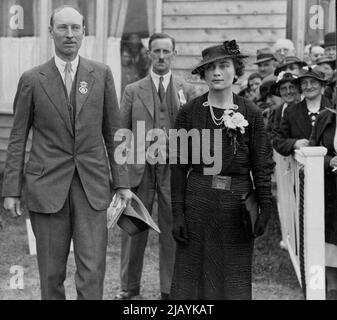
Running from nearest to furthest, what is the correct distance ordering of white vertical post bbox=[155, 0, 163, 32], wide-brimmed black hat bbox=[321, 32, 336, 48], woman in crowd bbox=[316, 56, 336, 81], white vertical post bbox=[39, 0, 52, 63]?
1. woman in crowd bbox=[316, 56, 336, 81]
2. wide-brimmed black hat bbox=[321, 32, 336, 48]
3. white vertical post bbox=[155, 0, 163, 32]
4. white vertical post bbox=[39, 0, 52, 63]

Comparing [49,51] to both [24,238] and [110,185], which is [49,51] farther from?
[110,185]

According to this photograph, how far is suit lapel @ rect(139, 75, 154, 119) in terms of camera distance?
18.9 feet

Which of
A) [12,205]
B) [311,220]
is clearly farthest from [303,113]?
[12,205]

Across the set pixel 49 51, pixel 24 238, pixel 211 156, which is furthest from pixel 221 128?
pixel 49 51

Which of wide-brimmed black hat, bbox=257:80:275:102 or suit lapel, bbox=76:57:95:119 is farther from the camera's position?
wide-brimmed black hat, bbox=257:80:275:102

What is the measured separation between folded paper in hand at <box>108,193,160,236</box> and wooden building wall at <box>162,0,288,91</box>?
442 centimetres

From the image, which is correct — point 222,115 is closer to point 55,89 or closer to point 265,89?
point 55,89

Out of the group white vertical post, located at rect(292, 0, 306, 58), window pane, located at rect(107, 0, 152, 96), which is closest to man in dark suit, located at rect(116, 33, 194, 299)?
window pane, located at rect(107, 0, 152, 96)

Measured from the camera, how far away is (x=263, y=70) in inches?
315

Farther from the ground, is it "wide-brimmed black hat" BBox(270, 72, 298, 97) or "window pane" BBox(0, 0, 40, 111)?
A: "window pane" BBox(0, 0, 40, 111)

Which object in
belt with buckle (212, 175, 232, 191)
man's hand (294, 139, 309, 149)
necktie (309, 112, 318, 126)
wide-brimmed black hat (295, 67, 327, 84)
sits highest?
wide-brimmed black hat (295, 67, 327, 84)

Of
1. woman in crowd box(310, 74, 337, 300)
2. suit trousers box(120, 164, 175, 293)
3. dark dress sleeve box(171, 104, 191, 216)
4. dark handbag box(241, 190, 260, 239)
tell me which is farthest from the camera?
suit trousers box(120, 164, 175, 293)

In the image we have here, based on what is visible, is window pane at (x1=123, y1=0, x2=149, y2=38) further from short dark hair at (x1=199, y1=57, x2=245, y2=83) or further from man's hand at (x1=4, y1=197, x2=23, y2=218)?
man's hand at (x1=4, y1=197, x2=23, y2=218)
